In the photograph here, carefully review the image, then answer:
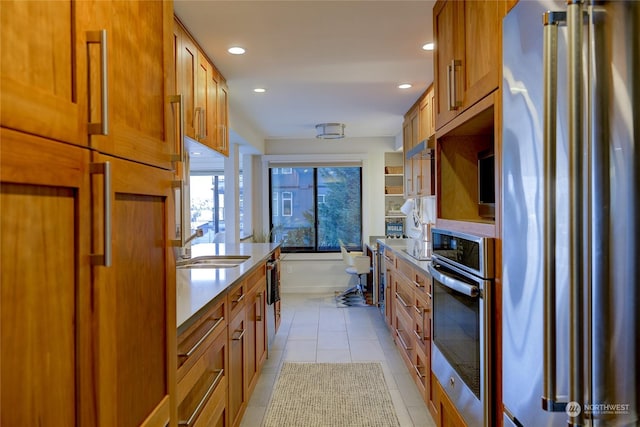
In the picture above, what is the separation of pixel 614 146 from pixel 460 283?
934mm

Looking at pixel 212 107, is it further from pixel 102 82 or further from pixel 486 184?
pixel 102 82

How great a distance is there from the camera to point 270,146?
6422mm

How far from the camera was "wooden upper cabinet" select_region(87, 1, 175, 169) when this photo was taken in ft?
2.57

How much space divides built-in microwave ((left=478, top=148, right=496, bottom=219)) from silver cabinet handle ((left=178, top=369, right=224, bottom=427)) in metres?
1.50

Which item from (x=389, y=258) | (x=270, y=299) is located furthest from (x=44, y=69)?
(x=389, y=258)

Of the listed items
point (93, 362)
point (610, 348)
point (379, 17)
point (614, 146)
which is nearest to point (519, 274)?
point (610, 348)

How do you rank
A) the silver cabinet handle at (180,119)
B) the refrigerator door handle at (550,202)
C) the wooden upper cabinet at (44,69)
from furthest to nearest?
1. the silver cabinet handle at (180,119)
2. the refrigerator door handle at (550,202)
3. the wooden upper cabinet at (44,69)

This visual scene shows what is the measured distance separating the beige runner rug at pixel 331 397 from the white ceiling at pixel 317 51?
2.46 meters

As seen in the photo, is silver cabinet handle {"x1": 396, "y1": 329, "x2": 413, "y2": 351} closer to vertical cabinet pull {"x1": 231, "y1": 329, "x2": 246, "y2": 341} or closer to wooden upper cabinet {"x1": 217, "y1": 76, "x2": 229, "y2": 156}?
vertical cabinet pull {"x1": 231, "y1": 329, "x2": 246, "y2": 341}

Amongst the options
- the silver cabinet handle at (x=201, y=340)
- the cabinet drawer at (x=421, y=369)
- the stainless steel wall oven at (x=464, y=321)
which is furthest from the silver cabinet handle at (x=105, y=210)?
the cabinet drawer at (x=421, y=369)

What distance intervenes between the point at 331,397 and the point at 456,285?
1.60m

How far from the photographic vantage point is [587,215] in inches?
31.4

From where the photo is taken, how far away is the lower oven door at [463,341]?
140cm

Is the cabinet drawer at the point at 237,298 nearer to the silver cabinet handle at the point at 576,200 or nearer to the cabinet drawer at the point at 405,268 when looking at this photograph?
the cabinet drawer at the point at 405,268
